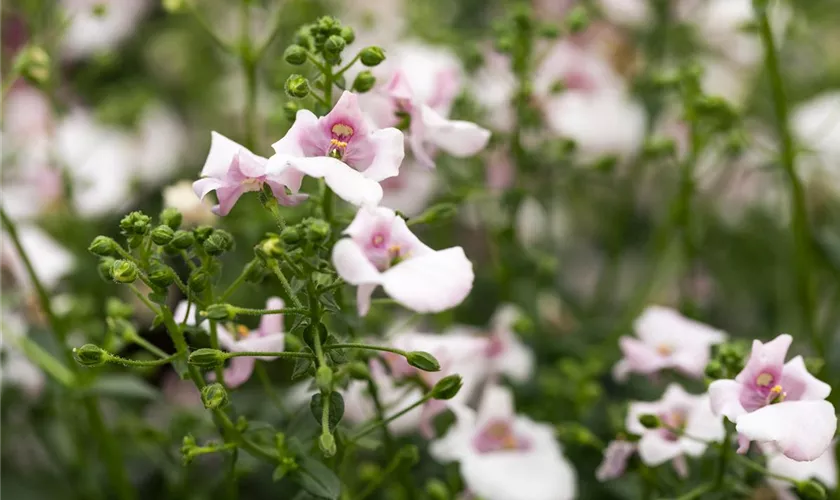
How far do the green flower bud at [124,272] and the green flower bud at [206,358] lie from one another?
0.04 m

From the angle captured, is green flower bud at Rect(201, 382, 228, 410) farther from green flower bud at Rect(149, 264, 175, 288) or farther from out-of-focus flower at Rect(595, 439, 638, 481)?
out-of-focus flower at Rect(595, 439, 638, 481)

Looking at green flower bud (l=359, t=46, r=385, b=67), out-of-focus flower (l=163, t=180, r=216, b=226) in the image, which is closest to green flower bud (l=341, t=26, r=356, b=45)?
green flower bud (l=359, t=46, r=385, b=67)

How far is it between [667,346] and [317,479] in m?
0.24

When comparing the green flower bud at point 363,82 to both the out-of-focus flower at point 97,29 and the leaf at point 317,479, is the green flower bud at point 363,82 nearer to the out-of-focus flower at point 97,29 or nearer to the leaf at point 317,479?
the leaf at point 317,479

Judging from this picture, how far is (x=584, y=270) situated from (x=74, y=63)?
664 millimetres

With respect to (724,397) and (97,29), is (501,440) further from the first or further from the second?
(97,29)

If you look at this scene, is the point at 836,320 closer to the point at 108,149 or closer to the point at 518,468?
the point at 518,468

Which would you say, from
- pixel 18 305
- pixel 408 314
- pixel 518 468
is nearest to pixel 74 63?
pixel 18 305

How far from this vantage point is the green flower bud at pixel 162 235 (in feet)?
1.26

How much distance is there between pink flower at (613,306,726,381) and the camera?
514mm

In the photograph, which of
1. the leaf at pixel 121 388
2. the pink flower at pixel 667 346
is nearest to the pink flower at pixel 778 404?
the pink flower at pixel 667 346

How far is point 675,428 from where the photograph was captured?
49 centimetres

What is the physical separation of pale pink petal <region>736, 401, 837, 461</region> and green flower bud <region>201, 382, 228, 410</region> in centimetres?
20

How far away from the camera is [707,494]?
0.46 metres
